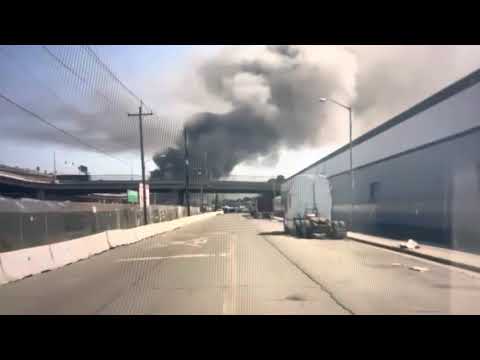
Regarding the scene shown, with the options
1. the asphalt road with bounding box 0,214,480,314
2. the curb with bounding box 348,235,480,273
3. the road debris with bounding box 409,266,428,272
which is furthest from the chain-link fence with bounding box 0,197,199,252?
the curb with bounding box 348,235,480,273

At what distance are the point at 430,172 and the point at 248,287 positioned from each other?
25.8 meters

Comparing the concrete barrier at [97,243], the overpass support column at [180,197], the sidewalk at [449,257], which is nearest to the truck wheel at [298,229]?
the sidewalk at [449,257]

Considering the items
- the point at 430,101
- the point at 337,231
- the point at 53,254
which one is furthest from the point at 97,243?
the point at 430,101

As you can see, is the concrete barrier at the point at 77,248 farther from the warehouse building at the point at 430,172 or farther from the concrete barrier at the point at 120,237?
the warehouse building at the point at 430,172

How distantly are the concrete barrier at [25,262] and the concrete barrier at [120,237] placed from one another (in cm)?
834

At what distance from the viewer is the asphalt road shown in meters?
8.96

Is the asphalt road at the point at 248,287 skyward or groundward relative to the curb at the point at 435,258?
skyward

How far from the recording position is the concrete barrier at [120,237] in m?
25.0

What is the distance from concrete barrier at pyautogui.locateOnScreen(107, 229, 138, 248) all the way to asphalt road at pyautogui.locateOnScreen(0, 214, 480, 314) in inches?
245

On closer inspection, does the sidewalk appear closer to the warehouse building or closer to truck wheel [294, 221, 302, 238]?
the warehouse building
